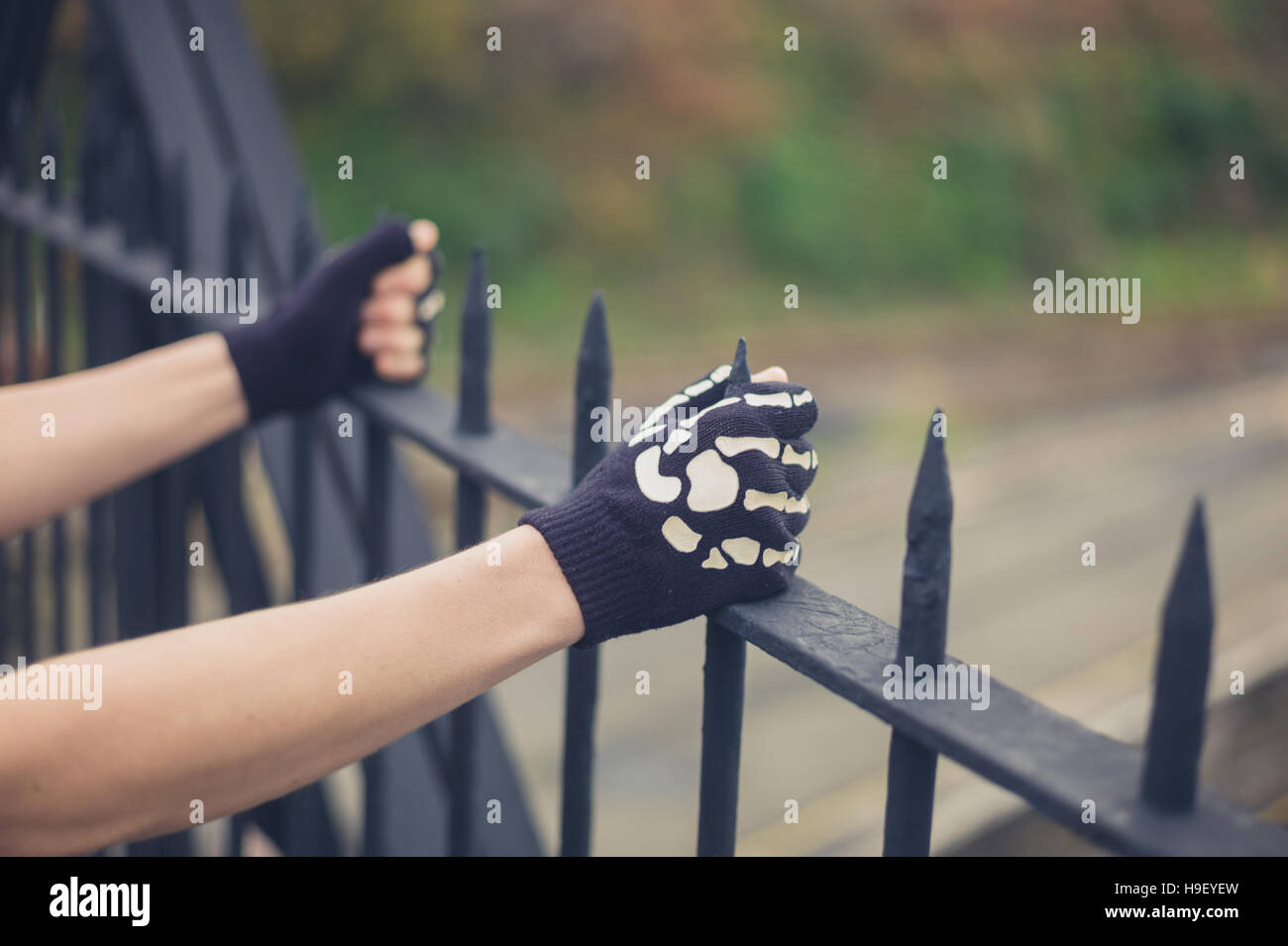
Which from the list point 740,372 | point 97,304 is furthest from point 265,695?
point 97,304

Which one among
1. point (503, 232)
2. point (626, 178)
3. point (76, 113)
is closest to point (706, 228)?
point (626, 178)

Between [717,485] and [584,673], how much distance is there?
0.36 m

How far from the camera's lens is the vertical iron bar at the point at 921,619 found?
0.90m

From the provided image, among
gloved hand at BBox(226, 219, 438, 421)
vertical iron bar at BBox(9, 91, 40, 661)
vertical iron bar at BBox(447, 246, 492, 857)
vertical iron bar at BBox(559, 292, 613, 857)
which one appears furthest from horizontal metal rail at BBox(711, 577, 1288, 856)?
vertical iron bar at BBox(9, 91, 40, 661)

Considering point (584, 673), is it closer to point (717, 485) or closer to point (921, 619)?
point (717, 485)

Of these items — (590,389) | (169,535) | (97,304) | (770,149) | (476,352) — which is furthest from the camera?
(770,149)

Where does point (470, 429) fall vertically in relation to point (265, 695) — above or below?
above

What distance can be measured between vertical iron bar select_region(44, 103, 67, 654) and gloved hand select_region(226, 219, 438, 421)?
100 cm

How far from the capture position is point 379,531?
168 cm

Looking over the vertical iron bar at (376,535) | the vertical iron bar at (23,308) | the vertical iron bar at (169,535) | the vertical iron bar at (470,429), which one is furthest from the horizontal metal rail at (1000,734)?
the vertical iron bar at (23,308)

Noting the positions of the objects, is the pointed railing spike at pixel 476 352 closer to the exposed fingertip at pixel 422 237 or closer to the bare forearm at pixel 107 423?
the exposed fingertip at pixel 422 237

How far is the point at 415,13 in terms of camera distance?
60.5 ft

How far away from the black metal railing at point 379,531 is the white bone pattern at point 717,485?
6 cm

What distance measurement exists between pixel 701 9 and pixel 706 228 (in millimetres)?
4747
